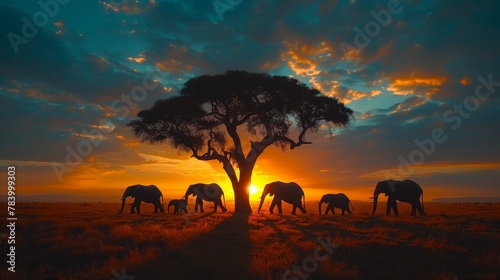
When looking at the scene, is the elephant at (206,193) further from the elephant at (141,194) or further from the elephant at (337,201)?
the elephant at (337,201)

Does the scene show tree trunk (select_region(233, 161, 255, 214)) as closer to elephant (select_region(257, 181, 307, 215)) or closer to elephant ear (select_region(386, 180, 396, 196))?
elephant (select_region(257, 181, 307, 215))

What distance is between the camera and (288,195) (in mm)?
30125

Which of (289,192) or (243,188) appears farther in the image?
(243,188)

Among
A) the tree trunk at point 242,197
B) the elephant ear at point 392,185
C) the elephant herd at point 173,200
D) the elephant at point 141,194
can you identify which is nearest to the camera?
the elephant ear at point 392,185

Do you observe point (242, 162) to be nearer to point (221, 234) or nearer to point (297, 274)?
point (221, 234)

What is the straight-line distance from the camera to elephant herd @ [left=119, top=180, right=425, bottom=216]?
2666 centimetres

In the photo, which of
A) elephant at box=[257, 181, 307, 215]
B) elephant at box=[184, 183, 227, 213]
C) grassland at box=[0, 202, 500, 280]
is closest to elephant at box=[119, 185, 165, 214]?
elephant at box=[184, 183, 227, 213]

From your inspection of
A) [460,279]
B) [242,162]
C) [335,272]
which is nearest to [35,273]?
[335,272]

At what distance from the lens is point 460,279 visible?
29.9ft

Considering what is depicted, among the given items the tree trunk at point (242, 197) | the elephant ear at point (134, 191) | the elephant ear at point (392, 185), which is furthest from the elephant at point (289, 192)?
the elephant ear at point (134, 191)

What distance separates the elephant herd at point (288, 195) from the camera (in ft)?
87.5

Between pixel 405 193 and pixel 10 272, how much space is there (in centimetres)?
2514

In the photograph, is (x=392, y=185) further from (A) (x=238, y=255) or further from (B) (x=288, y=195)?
(A) (x=238, y=255)

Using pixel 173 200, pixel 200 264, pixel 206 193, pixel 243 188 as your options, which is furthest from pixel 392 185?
pixel 200 264
